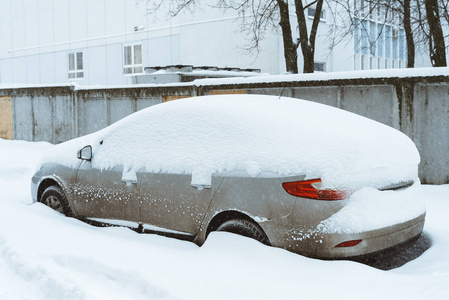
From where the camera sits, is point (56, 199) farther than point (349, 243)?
Yes

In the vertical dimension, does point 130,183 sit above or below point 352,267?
above

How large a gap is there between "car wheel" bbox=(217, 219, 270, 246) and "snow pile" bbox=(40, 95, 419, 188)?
41 cm

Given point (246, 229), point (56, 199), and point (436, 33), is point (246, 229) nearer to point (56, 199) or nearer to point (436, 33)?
point (56, 199)

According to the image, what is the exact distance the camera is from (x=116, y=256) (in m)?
4.42

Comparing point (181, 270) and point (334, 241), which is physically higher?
point (334, 241)

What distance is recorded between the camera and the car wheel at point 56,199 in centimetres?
596

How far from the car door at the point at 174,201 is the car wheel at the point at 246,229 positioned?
27cm

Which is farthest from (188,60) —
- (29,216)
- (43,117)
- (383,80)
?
(29,216)

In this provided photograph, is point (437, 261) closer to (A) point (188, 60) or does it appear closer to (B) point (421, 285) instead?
(B) point (421, 285)

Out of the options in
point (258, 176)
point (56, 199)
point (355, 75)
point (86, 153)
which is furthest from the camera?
point (355, 75)

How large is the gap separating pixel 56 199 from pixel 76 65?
26176 millimetres

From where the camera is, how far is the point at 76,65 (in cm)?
3086

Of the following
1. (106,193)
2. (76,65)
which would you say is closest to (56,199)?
(106,193)

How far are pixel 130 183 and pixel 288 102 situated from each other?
1700mm
